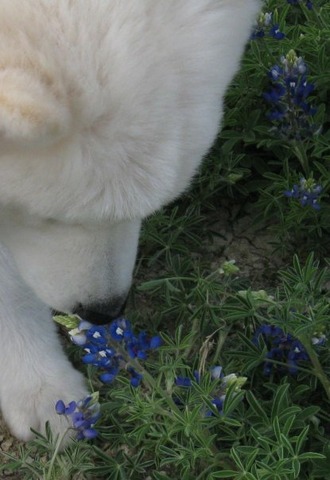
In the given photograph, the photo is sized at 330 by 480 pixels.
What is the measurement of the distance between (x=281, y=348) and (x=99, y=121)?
0.99 meters

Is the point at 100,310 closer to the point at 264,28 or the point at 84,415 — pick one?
the point at 84,415

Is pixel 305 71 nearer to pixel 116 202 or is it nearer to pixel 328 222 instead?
pixel 328 222

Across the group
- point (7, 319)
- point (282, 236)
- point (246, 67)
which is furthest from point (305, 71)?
point (7, 319)

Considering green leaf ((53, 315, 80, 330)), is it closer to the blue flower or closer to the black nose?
the black nose

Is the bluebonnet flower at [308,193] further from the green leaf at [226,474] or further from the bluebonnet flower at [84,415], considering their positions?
Answer: the green leaf at [226,474]

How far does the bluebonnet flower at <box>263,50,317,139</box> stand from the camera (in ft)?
11.3

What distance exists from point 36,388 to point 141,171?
43.8 inches

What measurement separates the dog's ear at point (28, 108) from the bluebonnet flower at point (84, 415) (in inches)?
34.7

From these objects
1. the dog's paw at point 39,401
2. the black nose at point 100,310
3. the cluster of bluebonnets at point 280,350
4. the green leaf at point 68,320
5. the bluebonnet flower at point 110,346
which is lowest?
the dog's paw at point 39,401

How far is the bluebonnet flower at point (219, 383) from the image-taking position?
247cm

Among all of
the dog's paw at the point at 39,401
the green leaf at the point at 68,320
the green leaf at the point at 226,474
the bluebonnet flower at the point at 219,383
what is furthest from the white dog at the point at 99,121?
the green leaf at the point at 226,474

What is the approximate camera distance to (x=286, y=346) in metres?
2.83

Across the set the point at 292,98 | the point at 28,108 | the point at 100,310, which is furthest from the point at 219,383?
the point at 292,98

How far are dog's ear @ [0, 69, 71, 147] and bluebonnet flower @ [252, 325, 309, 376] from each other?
1.03 m
